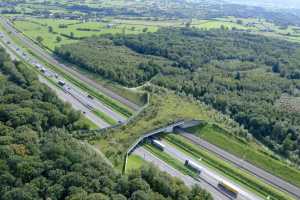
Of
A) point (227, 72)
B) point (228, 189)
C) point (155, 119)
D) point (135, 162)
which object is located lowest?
point (228, 189)

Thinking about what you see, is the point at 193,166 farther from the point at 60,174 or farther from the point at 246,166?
the point at 60,174

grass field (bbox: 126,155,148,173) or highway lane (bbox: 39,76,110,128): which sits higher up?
highway lane (bbox: 39,76,110,128)

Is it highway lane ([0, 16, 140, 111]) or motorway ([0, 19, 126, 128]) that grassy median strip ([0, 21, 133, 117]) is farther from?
highway lane ([0, 16, 140, 111])

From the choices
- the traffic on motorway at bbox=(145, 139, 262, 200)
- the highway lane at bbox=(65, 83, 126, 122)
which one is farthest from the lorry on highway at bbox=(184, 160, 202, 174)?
the highway lane at bbox=(65, 83, 126, 122)

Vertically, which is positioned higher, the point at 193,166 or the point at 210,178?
the point at 193,166

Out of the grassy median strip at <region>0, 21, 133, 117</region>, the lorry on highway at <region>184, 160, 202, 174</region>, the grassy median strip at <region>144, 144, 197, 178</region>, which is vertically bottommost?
the grassy median strip at <region>144, 144, 197, 178</region>

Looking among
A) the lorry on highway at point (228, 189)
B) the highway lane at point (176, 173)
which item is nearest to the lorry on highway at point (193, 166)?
the highway lane at point (176, 173)

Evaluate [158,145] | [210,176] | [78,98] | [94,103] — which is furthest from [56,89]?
[210,176]

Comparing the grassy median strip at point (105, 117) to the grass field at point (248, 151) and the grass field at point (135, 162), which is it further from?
the grass field at point (248, 151)
